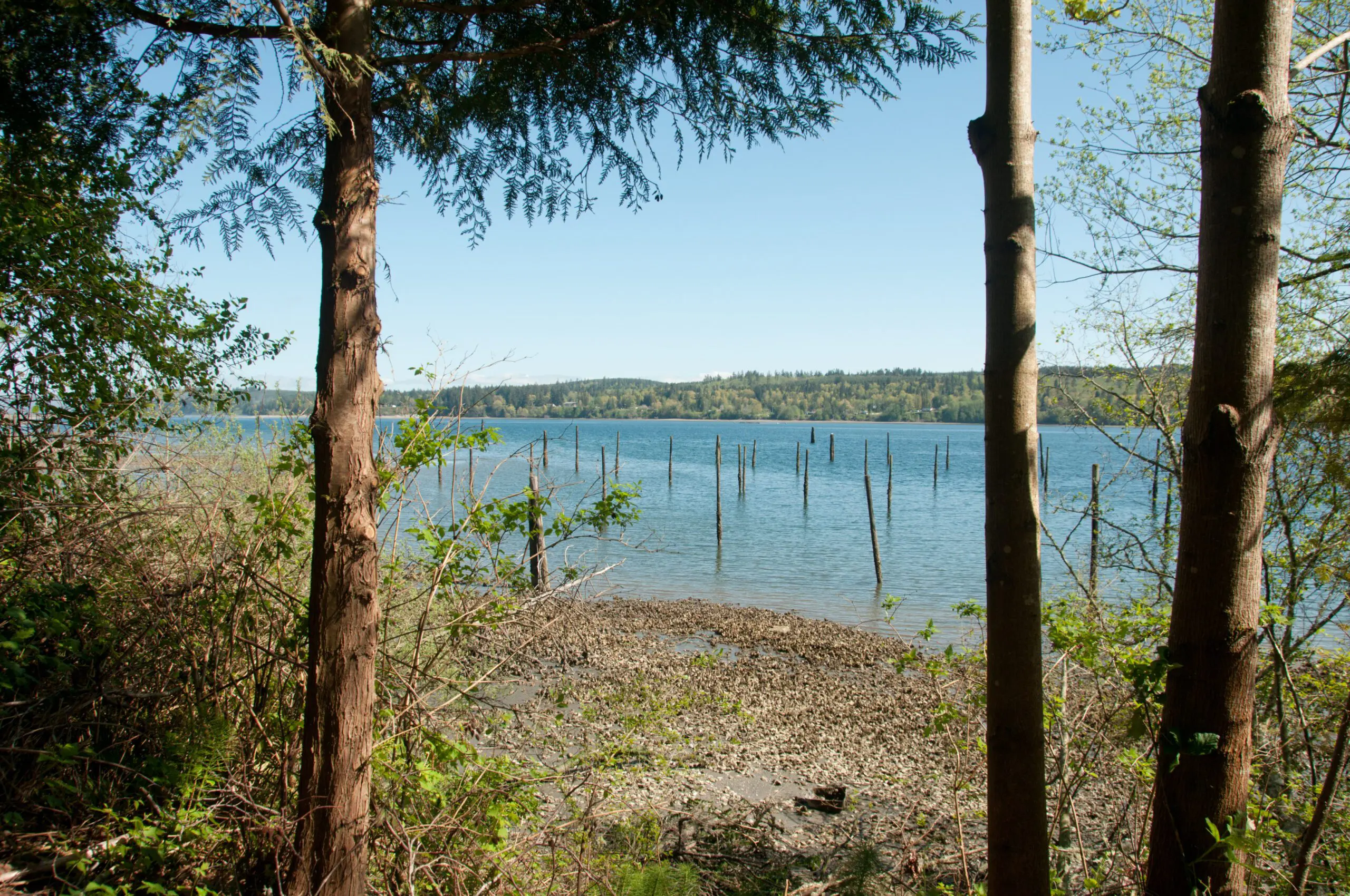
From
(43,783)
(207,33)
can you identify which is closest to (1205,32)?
(207,33)

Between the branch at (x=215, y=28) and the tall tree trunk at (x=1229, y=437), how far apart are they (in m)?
2.71

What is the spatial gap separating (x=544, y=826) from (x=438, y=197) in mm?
2829

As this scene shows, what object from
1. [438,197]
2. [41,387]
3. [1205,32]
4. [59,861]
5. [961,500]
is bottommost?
[961,500]

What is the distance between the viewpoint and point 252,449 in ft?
31.0

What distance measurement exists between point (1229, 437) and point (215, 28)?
3180mm

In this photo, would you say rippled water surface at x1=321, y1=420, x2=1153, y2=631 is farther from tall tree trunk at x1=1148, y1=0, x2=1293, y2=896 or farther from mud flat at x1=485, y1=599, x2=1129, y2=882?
tall tree trunk at x1=1148, y1=0, x2=1293, y2=896

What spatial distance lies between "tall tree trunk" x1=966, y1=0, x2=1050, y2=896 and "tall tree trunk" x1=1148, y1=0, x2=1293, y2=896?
0.39 metres

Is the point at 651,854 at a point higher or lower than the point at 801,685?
higher

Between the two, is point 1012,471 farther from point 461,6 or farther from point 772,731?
point 772,731

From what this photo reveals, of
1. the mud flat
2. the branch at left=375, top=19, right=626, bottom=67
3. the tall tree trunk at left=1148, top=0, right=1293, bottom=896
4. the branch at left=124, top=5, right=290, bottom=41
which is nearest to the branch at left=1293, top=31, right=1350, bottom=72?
the tall tree trunk at left=1148, top=0, right=1293, bottom=896

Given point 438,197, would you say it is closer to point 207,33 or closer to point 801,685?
point 207,33

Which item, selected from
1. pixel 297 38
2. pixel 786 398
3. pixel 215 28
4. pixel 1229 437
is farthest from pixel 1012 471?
pixel 786 398

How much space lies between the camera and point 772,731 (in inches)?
364

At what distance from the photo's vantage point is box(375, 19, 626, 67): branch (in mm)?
2602
